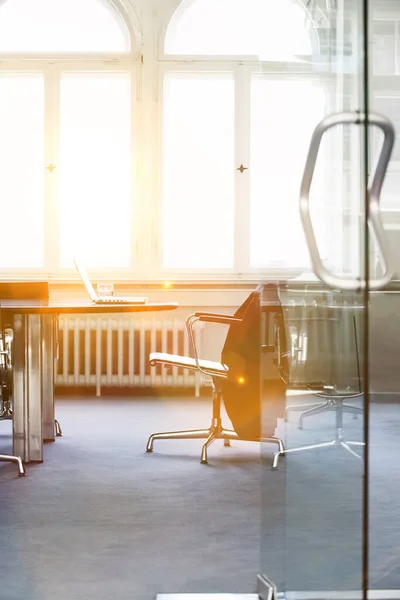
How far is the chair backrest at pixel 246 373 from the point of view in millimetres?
3197

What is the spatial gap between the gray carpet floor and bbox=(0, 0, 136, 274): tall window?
2.29 meters

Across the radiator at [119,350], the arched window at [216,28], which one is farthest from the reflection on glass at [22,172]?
the arched window at [216,28]

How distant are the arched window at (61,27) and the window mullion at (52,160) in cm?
25

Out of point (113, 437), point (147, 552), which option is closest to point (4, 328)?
point (113, 437)

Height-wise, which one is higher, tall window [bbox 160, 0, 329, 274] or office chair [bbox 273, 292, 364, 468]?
tall window [bbox 160, 0, 329, 274]

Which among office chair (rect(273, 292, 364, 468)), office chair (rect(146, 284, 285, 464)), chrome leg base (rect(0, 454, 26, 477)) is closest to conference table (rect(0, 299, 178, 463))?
chrome leg base (rect(0, 454, 26, 477))

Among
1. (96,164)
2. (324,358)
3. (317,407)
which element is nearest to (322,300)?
(324,358)

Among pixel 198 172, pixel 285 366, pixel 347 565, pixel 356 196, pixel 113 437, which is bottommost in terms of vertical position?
pixel 113 437

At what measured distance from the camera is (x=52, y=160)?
5.42 metres

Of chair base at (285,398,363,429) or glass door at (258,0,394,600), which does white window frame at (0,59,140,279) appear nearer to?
glass door at (258,0,394,600)

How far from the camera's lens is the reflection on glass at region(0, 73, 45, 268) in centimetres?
548

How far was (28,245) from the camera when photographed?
5.48 metres

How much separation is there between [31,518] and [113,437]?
4.54 ft

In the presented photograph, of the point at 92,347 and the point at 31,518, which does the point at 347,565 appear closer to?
the point at 31,518
